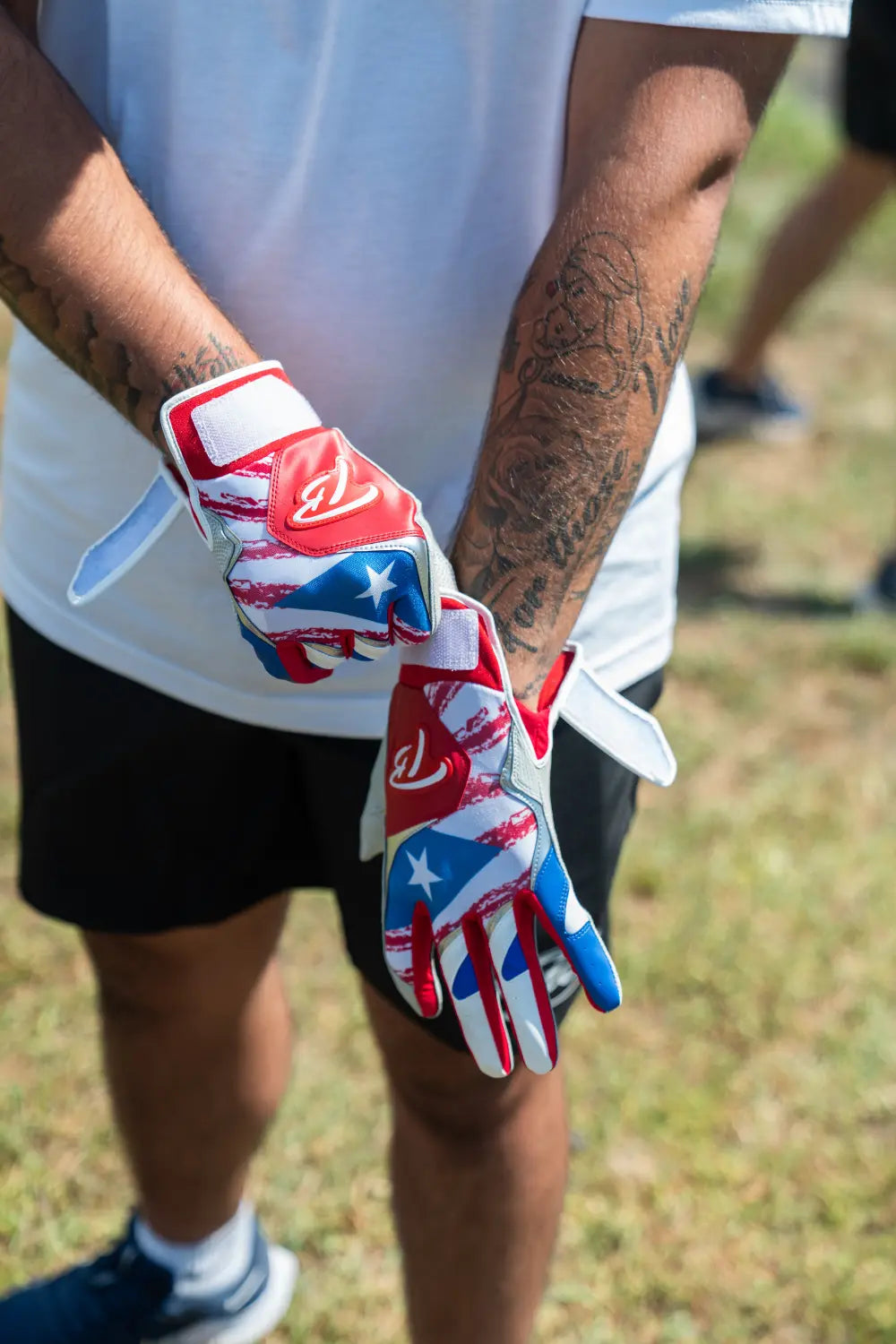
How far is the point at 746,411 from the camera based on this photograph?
401 centimetres

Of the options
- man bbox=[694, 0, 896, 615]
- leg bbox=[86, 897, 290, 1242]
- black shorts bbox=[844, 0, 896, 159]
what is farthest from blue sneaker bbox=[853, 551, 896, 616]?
leg bbox=[86, 897, 290, 1242]

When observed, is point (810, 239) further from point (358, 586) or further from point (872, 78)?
point (358, 586)

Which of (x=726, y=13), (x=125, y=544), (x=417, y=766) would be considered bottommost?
(x=417, y=766)

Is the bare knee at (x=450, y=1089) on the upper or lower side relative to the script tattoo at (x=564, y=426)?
lower

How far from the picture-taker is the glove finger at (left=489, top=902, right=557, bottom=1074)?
1107 mm

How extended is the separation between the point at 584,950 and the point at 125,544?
0.49 meters

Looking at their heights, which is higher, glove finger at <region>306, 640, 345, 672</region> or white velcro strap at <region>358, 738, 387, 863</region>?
glove finger at <region>306, 640, 345, 672</region>

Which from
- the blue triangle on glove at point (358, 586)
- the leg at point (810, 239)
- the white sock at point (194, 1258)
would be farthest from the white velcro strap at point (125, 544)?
the leg at point (810, 239)

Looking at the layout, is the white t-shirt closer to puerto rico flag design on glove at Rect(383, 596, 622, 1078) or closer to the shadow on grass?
puerto rico flag design on glove at Rect(383, 596, 622, 1078)

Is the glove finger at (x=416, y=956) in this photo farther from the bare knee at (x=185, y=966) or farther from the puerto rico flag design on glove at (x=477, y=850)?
the bare knee at (x=185, y=966)

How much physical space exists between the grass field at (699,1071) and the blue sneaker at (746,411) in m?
0.95

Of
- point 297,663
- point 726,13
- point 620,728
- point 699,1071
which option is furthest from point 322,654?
point 699,1071

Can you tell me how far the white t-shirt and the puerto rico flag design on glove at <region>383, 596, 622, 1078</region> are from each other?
0.18m

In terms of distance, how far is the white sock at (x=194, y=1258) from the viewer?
1691 mm
